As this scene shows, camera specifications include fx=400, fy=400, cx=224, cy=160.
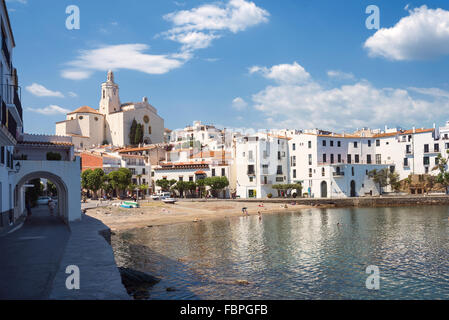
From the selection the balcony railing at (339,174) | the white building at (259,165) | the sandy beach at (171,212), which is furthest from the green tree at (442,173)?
the white building at (259,165)

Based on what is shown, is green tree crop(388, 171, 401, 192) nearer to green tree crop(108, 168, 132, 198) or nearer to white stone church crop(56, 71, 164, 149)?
green tree crop(108, 168, 132, 198)

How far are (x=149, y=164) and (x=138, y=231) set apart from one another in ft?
181

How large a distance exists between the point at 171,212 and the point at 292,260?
107 feet

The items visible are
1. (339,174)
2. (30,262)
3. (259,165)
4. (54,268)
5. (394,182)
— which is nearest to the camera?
(54,268)

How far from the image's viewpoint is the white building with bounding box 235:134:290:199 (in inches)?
3041

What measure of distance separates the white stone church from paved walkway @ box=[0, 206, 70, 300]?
105 meters

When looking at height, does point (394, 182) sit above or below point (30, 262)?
above

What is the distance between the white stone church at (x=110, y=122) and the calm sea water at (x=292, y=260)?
9400cm

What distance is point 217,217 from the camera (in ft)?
172

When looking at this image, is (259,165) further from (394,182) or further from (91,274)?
(91,274)

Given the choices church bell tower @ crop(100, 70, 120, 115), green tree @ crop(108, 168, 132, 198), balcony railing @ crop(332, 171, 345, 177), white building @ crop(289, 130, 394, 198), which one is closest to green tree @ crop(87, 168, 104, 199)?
green tree @ crop(108, 168, 132, 198)

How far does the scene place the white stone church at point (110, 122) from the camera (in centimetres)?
12769

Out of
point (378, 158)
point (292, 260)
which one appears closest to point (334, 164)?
point (378, 158)

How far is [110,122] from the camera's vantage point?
132 m
